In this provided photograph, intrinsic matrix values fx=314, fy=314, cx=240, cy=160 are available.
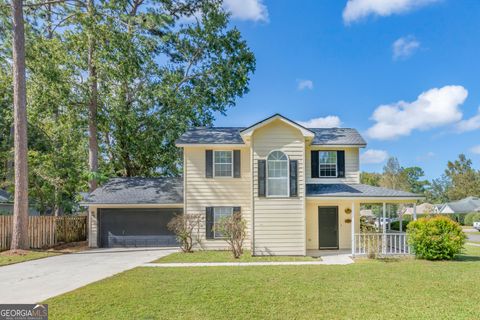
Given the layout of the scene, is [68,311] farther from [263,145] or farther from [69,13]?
[69,13]

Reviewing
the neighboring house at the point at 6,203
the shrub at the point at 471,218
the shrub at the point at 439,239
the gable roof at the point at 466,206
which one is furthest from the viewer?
the gable roof at the point at 466,206

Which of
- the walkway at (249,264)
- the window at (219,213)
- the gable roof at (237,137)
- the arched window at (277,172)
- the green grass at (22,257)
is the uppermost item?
the gable roof at (237,137)

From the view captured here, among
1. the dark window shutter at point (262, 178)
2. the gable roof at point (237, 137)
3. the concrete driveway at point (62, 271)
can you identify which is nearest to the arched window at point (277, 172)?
the dark window shutter at point (262, 178)

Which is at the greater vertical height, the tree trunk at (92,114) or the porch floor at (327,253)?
the tree trunk at (92,114)

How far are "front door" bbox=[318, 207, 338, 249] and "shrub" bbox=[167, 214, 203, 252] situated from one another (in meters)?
5.76

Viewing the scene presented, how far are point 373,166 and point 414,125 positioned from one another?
22.7 m

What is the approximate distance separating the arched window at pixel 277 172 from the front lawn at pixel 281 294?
393 centimetres

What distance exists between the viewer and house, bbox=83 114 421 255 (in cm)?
1329

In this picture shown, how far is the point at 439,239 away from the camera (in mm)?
11461

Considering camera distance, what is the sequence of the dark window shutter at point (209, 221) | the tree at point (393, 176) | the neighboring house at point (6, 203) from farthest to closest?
the tree at point (393, 176)
the neighboring house at point (6, 203)
the dark window shutter at point (209, 221)

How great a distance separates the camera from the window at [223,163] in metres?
15.3

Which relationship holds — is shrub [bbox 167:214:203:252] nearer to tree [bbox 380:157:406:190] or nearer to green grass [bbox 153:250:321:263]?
green grass [bbox 153:250:321:263]

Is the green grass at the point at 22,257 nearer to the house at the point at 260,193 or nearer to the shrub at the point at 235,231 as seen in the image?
the house at the point at 260,193

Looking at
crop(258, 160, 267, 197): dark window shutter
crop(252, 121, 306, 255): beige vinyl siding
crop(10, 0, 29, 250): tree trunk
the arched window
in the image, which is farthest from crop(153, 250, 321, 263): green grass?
crop(10, 0, 29, 250): tree trunk
